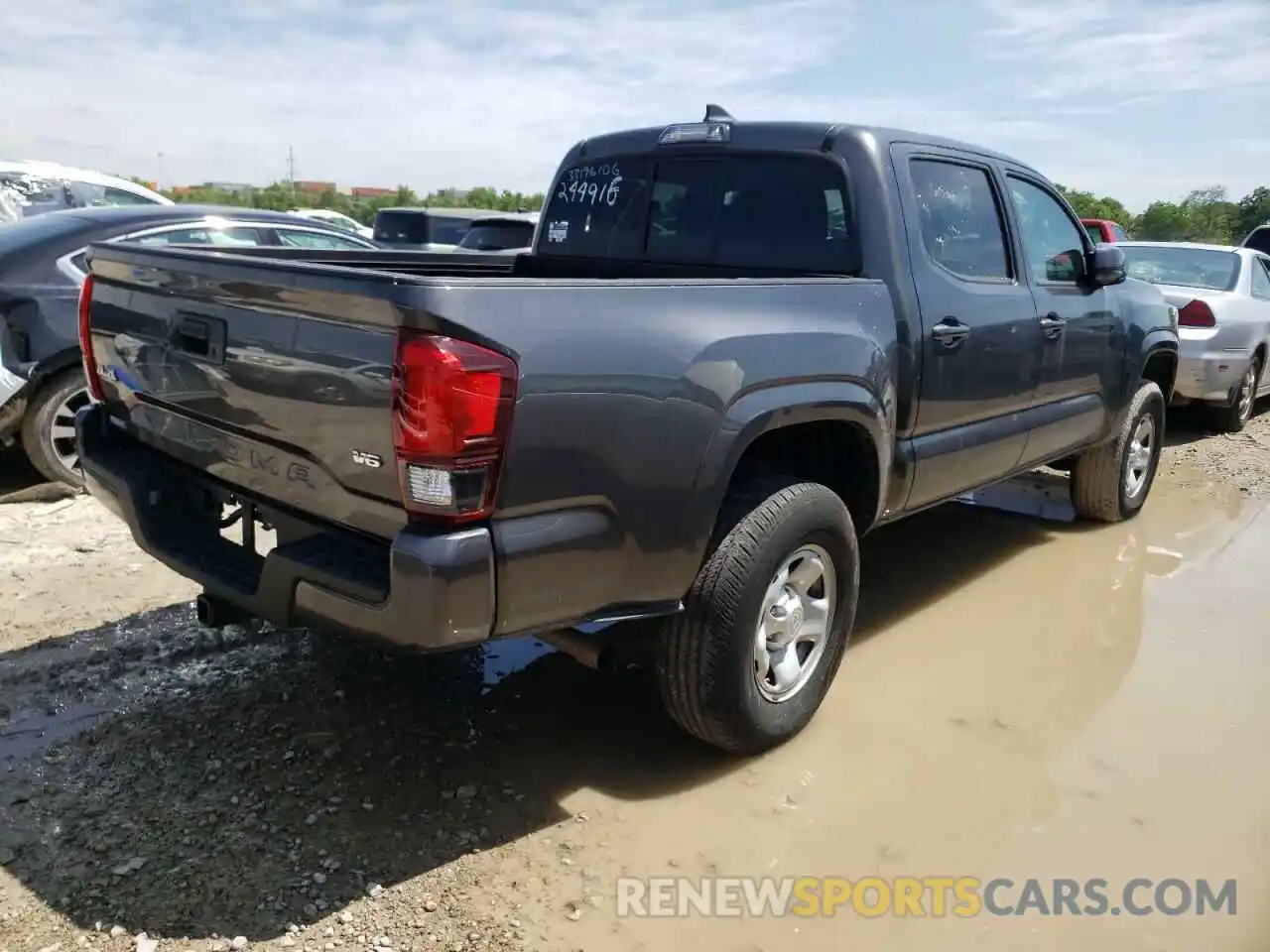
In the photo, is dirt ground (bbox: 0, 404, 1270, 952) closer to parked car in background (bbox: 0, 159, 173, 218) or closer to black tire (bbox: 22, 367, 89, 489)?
black tire (bbox: 22, 367, 89, 489)

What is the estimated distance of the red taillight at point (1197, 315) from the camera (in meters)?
7.91

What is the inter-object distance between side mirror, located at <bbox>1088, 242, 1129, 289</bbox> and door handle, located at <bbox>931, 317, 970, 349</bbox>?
1.42 m

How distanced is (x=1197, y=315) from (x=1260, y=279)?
1588 mm

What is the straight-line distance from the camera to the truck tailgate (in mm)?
2342

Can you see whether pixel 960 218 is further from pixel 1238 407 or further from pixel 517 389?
pixel 1238 407

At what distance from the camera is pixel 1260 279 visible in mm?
8992

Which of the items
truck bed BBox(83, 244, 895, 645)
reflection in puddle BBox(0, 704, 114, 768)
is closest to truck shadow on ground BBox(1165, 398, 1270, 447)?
truck bed BBox(83, 244, 895, 645)

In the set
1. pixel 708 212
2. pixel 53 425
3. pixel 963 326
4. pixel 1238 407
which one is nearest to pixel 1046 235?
pixel 963 326

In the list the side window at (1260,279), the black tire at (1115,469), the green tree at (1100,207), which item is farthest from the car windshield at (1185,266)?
the green tree at (1100,207)

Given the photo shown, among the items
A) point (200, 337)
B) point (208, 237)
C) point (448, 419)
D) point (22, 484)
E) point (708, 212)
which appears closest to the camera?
point (448, 419)

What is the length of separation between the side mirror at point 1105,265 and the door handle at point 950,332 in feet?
4.64

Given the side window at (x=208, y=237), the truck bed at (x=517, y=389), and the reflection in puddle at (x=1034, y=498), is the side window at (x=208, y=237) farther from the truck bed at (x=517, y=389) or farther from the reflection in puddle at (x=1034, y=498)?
the reflection in puddle at (x=1034, y=498)

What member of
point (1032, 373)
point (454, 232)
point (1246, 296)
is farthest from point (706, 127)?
point (454, 232)

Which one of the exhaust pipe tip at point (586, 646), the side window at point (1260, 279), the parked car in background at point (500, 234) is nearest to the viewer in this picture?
the exhaust pipe tip at point (586, 646)
